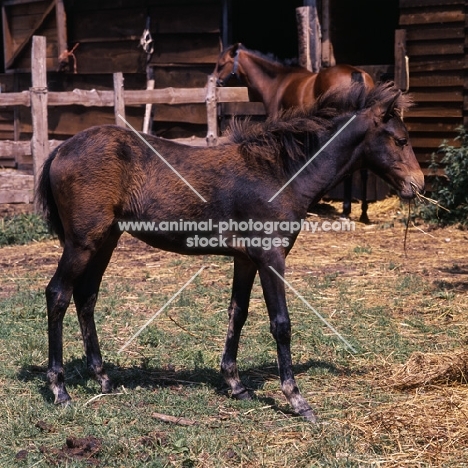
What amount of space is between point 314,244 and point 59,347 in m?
5.50

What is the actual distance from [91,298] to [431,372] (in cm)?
227

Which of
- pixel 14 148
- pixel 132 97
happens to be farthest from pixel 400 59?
pixel 14 148

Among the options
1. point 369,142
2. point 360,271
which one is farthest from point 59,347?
point 360,271

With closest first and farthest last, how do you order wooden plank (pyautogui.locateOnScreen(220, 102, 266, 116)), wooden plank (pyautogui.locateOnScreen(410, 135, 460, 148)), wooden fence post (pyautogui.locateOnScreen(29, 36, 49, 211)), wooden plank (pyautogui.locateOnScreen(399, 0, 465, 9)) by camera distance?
wooden fence post (pyautogui.locateOnScreen(29, 36, 49, 211)) < wooden plank (pyautogui.locateOnScreen(399, 0, 465, 9)) < wooden plank (pyautogui.locateOnScreen(410, 135, 460, 148)) < wooden plank (pyautogui.locateOnScreen(220, 102, 266, 116))

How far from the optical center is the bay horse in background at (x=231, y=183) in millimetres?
4910

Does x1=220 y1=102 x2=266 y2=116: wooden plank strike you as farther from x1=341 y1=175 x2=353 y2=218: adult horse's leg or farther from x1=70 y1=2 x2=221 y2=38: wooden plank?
x1=341 y1=175 x2=353 y2=218: adult horse's leg

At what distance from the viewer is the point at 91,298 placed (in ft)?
17.4

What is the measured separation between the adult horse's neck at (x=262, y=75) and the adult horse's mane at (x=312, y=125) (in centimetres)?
705

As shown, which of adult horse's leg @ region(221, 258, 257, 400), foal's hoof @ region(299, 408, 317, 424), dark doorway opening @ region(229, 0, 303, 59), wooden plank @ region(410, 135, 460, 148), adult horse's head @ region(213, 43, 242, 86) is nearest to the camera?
foal's hoof @ region(299, 408, 317, 424)

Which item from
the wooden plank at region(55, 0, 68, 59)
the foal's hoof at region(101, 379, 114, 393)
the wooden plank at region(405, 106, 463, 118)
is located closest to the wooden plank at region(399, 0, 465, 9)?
the wooden plank at region(405, 106, 463, 118)

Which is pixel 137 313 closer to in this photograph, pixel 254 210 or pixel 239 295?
pixel 239 295

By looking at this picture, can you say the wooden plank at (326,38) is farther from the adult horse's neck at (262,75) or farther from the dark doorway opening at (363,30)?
the adult horse's neck at (262,75)

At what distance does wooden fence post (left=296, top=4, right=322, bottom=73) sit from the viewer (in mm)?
11625

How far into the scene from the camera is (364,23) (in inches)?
575
